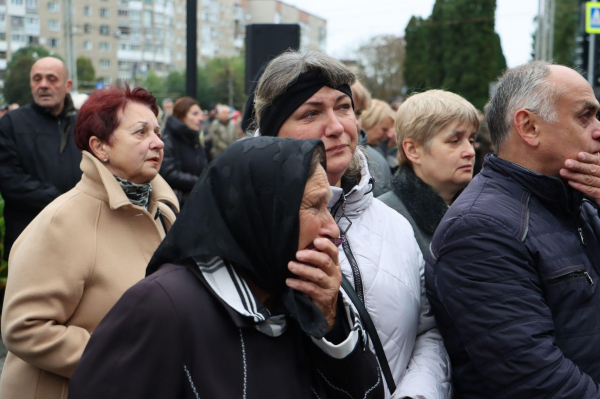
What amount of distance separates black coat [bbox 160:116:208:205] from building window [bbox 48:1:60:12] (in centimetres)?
8894

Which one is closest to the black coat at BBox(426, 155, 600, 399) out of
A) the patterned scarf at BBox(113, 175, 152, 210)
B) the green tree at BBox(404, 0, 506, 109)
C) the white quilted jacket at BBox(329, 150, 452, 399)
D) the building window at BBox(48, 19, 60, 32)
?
the white quilted jacket at BBox(329, 150, 452, 399)

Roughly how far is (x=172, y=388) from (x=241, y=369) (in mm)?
182

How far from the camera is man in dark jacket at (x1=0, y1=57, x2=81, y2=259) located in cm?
537

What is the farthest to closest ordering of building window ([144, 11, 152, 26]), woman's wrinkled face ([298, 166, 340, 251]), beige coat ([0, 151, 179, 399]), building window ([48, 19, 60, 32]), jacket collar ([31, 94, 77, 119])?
building window ([144, 11, 152, 26]), building window ([48, 19, 60, 32]), jacket collar ([31, 94, 77, 119]), beige coat ([0, 151, 179, 399]), woman's wrinkled face ([298, 166, 340, 251])

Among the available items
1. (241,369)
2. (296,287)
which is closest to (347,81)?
(296,287)

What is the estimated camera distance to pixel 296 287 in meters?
1.83

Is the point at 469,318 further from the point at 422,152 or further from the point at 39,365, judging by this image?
the point at 39,365

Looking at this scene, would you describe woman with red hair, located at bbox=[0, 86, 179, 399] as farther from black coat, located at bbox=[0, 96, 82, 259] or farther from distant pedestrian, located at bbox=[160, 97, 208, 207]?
distant pedestrian, located at bbox=[160, 97, 208, 207]

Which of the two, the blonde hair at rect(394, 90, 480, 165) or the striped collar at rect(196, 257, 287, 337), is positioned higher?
the blonde hair at rect(394, 90, 480, 165)

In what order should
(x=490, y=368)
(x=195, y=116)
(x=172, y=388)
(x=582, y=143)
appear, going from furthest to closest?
(x=195, y=116), (x=582, y=143), (x=490, y=368), (x=172, y=388)

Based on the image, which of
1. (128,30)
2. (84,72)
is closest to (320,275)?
(84,72)

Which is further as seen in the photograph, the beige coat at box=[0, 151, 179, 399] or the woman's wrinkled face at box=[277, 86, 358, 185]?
the beige coat at box=[0, 151, 179, 399]

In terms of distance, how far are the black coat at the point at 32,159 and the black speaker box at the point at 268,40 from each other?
2.05m

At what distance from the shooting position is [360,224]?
2564 mm
